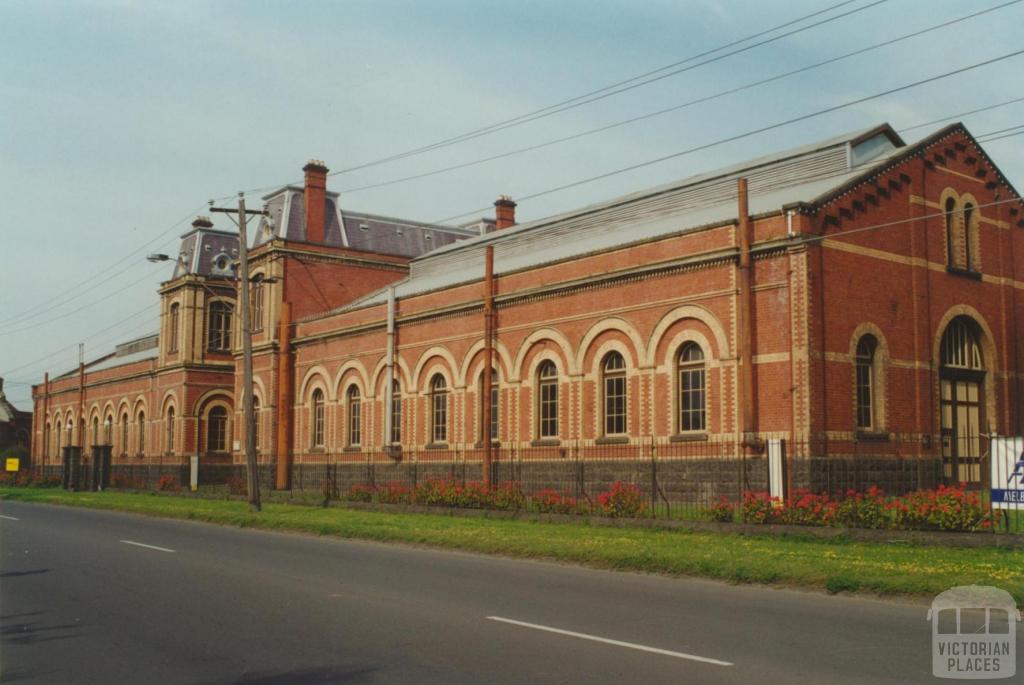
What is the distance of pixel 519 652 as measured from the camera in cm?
840

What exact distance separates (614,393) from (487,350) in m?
4.95

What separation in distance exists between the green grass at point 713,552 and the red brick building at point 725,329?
438cm

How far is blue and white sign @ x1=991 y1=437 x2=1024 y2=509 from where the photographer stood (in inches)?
616

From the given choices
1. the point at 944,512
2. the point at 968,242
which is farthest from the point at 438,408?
the point at 944,512

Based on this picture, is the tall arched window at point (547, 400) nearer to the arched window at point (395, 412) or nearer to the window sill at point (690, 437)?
the window sill at point (690, 437)

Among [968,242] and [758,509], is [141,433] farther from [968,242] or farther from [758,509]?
[758,509]

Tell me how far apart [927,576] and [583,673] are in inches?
262

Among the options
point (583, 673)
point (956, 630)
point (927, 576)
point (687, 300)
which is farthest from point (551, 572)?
point (687, 300)

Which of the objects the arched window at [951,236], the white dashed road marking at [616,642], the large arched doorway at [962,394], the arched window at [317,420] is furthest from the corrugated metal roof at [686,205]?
the white dashed road marking at [616,642]

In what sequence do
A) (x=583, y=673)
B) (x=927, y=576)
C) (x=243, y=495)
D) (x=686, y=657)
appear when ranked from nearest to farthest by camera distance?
1. (x=583, y=673)
2. (x=686, y=657)
3. (x=927, y=576)
4. (x=243, y=495)

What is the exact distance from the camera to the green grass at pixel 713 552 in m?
12.6

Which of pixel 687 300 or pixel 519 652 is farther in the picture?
pixel 687 300

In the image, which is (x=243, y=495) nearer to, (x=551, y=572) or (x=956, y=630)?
(x=551, y=572)

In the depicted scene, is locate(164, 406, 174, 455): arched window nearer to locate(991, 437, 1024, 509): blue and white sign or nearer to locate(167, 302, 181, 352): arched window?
locate(167, 302, 181, 352): arched window
